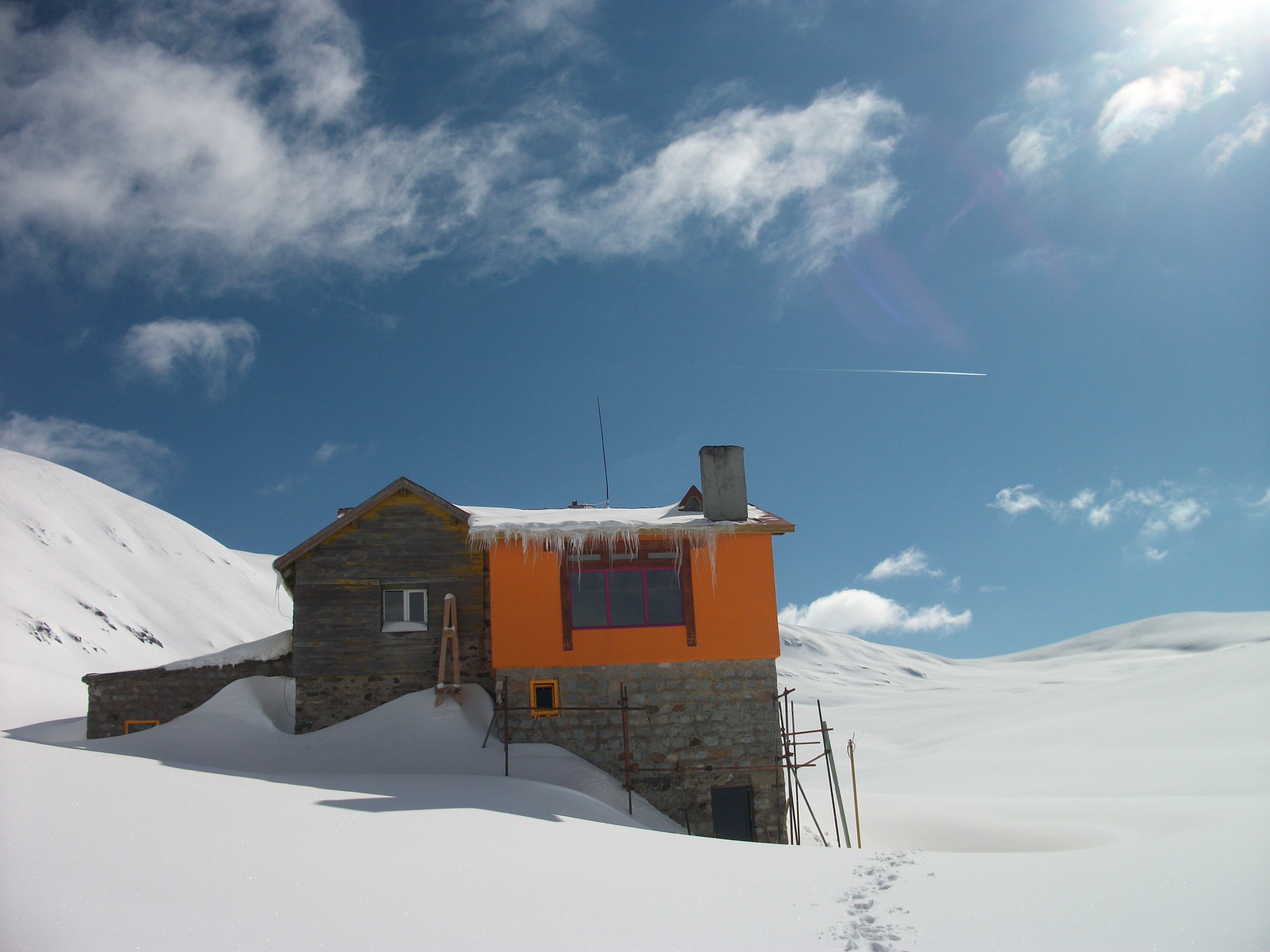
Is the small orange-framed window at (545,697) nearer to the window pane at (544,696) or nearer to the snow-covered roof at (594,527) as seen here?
the window pane at (544,696)

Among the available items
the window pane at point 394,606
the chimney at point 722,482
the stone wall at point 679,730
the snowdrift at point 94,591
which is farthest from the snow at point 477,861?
the snowdrift at point 94,591

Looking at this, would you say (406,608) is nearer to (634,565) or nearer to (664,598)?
(634,565)

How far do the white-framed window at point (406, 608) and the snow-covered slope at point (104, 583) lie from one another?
Result: 2880 centimetres

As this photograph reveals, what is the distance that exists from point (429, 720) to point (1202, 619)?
162 metres

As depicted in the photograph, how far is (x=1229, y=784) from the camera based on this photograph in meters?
24.3

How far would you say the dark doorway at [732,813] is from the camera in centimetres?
1723

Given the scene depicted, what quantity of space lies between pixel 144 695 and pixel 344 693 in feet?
14.9

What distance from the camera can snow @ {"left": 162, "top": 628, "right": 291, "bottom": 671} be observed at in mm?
19062

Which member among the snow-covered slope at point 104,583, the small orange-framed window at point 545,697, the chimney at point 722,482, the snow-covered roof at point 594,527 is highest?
the snow-covered slope at point 104,583

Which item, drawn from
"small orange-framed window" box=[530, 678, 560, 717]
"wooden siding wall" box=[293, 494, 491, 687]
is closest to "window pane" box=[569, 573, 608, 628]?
"small orange-framed window" box=[530, 678, 560, 717]

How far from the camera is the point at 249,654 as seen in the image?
63.0 feet

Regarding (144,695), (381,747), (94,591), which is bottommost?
(381,747)

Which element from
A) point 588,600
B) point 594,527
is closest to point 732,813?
point 588,600

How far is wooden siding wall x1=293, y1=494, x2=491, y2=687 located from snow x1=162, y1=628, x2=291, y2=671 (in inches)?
45.9
